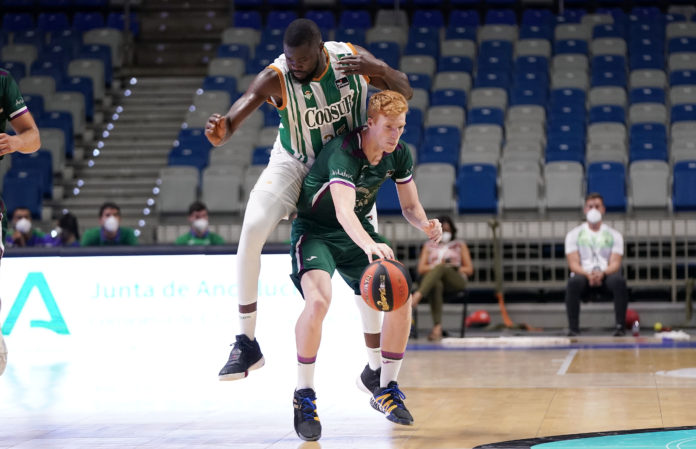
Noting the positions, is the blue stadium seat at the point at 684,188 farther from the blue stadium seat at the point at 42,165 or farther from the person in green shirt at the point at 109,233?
the blue stadium seat at the point at 42,165

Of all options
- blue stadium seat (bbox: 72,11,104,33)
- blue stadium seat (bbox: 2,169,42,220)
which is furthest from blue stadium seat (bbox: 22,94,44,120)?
blue stadium seat (bbox: 72,11,104,33)

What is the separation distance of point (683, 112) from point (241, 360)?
10.5m

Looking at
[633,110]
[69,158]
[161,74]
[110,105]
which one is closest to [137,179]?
[69,158]

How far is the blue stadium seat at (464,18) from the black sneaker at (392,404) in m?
13.5

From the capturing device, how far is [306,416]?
15.9 ft

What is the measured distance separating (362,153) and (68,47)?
13499 mm

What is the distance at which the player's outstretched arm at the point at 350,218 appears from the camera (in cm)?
465

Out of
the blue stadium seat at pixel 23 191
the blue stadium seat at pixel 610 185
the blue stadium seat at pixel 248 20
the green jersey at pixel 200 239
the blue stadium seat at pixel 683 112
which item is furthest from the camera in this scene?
the blue stadium seat at pixel 248 20

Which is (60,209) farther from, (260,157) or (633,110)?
(633,110)

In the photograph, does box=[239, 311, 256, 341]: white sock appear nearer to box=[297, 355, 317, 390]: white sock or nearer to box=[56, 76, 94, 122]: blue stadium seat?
box=[297, 355, 317, 390]: white sock

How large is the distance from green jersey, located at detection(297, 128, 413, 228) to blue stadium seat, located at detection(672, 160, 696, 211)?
7957 millimetres

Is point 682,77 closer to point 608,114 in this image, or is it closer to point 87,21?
point 608,114

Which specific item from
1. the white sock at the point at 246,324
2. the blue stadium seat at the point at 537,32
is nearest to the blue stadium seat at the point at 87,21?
the blue stadium seat at the point at 537,32

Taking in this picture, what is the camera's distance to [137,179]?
15523 mm
